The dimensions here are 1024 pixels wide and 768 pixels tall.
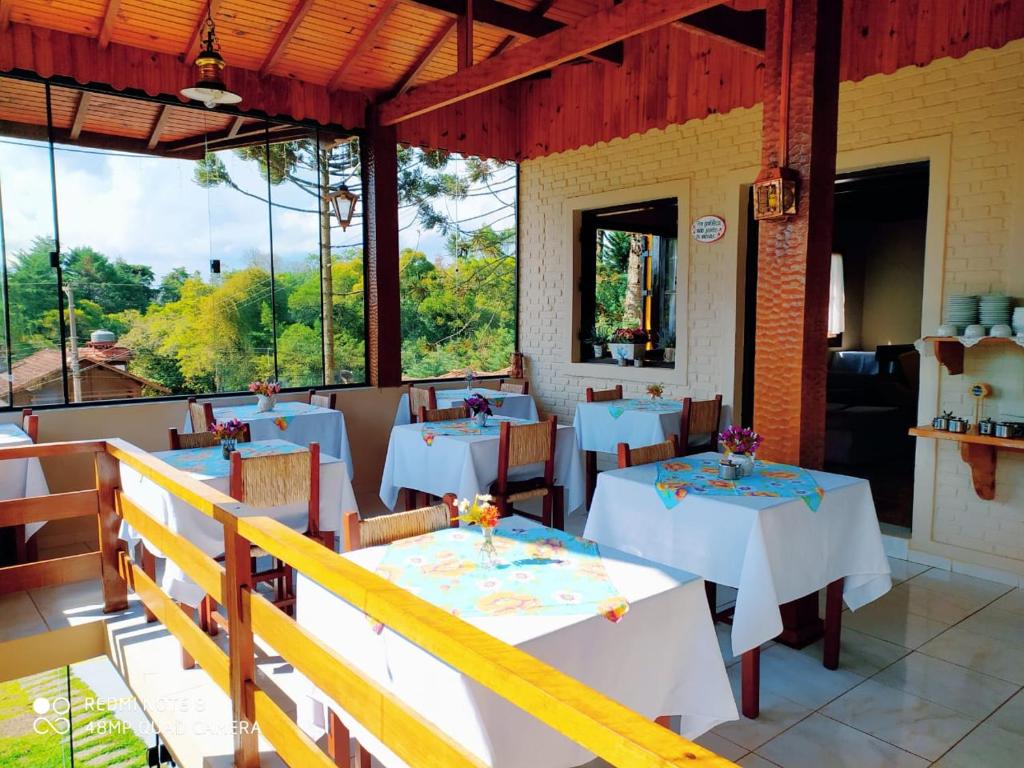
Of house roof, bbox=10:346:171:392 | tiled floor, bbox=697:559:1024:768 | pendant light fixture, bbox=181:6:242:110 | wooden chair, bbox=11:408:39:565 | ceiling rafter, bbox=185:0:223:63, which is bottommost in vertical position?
tiled floor, bbox=697:559:1024:768

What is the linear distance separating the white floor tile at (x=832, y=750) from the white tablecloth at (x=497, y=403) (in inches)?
155

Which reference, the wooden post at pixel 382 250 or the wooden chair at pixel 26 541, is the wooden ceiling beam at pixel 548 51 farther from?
the wooden chair at pixel 26 541

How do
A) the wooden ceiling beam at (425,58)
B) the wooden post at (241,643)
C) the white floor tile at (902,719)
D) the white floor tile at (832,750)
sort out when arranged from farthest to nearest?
the wooden ceiling beam at (425,58), the white floor tile at (902,719), the white floor tile at (832,750), the wooden post at (241,643)

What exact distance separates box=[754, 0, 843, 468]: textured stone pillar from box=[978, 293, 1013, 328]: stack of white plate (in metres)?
1.26

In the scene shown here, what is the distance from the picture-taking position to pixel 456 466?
14.0 feet

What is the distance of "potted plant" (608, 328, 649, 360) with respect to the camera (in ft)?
22.5

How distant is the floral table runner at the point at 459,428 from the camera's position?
450 cm

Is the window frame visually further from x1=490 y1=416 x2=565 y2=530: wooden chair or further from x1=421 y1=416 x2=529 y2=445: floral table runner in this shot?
x1=490 y1=416 x2=565 y2=530: wooden chair

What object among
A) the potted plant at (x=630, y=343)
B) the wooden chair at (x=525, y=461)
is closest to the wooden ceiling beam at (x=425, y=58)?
the potted plant at (x=630, y=343)

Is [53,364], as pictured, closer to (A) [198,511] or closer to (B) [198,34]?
(B) [198,34]

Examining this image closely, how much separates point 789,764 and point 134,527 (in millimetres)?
2710

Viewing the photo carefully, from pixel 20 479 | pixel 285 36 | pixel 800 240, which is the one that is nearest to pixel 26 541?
pixel 20 479

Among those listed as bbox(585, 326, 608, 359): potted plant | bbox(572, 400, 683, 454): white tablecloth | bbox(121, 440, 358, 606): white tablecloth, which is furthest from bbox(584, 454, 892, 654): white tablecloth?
bbox(585, 326, 608, 359): potted plant

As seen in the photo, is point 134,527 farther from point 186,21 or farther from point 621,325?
point 621,325
